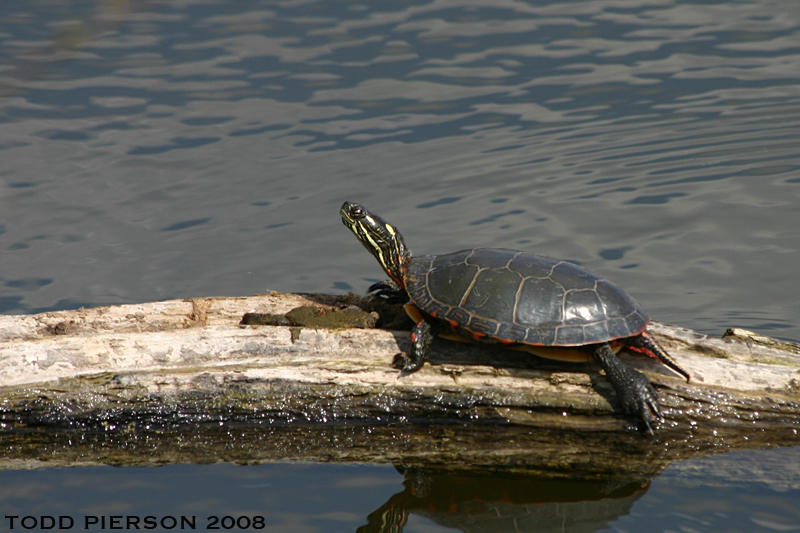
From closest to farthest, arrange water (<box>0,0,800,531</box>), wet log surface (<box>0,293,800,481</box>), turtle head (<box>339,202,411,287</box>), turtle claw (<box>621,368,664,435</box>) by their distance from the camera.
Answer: turtle claw (<box>621,368,664,435</box>)
wet log surface (<box>0,293,800,481</box>)
turtle head (<box>339,202,411,287</box>)
water (<box>0,0,800,531</box>)

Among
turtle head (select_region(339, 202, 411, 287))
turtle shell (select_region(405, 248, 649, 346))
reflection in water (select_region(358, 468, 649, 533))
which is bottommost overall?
reflection in water (select_region(358, 468, 649, 533))

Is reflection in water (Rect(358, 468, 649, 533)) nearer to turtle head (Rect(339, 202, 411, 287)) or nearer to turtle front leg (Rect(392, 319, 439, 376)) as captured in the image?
turtle front leg (Rect(392, 319, 439, 376))

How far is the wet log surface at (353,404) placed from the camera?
4738 millimetres

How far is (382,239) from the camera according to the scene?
5.52 metres

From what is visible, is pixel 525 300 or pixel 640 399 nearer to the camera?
pixel 640 399

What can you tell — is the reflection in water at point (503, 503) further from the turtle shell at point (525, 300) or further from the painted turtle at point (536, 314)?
the turtle shell at point (525, 300)

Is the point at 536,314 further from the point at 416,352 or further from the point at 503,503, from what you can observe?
the point at 503,503

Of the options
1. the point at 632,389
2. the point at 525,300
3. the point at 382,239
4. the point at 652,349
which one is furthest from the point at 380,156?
the point at 632,389

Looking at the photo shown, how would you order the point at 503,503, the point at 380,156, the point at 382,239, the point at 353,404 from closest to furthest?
the point at 503,503 → the point at 353,404 → the point at 382,239 → the point at 380,156

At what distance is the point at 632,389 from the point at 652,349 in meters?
0.30

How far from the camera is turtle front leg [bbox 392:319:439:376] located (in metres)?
4.75

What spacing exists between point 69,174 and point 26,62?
331 cm

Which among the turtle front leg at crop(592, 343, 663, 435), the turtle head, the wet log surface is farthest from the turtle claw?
the turtle head

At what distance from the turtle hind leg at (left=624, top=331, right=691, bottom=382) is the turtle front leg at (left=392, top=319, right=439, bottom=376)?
113 cm
